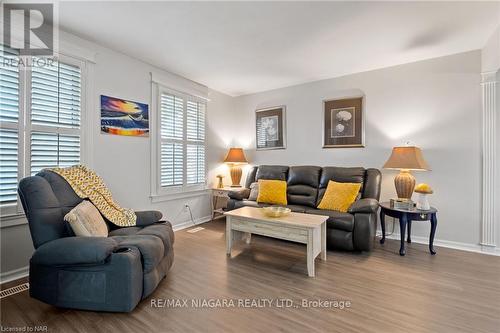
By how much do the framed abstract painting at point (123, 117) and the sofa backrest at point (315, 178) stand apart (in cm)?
208

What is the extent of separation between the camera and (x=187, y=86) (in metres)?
4.04

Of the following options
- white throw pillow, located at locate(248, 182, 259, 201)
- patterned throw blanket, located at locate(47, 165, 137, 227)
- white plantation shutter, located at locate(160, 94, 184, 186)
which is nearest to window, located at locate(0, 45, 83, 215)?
patterned throw blanket, located at locate(47, 165, 137, 227)

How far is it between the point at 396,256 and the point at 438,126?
6.07 feet

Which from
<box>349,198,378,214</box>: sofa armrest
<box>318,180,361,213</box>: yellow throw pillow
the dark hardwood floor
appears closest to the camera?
the dark hardwood floor

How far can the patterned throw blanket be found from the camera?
88.7 inches

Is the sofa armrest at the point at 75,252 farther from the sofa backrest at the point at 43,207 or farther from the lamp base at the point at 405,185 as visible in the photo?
the lamp base at the point at 405,185

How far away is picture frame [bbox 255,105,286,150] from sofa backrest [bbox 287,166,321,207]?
0.78 m

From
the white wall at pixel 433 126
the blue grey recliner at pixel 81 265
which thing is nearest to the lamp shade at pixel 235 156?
the white wall at pixel 433 126

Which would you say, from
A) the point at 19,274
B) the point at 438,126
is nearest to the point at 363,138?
the point at 438,126

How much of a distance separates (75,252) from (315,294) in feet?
6.27

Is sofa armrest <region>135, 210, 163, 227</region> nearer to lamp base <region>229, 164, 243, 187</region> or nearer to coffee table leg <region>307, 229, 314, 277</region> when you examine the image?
coffee table leg <region>307, 229, 314, 277</region>

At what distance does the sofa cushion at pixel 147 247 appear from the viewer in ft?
6.16

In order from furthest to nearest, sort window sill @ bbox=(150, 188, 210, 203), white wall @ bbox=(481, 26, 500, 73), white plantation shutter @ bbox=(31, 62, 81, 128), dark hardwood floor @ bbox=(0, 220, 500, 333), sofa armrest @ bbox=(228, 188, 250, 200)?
1. sofa armrest @ bbox=(228, 188, 250, 200)
2. window sill @ bbox=(150, 188, 210, 203)
3. white wall @ bbox=(481, 26, 500, 73)
4. white plantation shutter @ bbox=(31, 62, 81, 128)
5. dark hardwood floor @ bbox=(0, 220, 500, 333)

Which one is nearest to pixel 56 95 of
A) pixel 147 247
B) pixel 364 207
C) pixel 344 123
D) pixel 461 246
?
pixel 147 247
